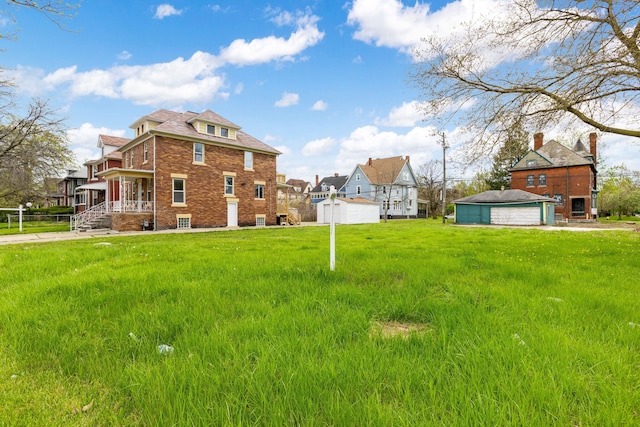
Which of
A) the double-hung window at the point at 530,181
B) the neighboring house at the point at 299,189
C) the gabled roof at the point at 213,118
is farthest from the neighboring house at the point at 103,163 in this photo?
the double-hung window at the point at 530,181

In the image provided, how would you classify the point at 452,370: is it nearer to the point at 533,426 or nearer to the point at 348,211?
the point at 533,426

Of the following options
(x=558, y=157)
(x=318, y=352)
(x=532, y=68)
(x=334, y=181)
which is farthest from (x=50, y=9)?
(x=334, y=181)

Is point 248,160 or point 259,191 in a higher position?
point 248,160

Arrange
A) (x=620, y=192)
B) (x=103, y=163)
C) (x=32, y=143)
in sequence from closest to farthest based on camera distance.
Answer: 1. (x=32, y=143)
2. (x=103, y=163)
3. (x=620, y=192)

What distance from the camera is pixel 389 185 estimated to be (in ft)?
160

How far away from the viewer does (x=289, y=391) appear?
1.73 m

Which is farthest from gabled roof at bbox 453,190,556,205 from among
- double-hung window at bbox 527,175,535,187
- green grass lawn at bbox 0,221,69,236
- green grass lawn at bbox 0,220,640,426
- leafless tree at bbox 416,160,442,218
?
green grass lawn at bbox 0,221,69,236

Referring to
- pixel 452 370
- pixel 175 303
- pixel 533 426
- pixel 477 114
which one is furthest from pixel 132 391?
pixel 477 114

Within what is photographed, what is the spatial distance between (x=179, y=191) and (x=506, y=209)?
30.9 metres

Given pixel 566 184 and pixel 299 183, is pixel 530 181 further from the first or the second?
pixel 299 183

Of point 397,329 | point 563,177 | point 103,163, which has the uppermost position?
point 103,163

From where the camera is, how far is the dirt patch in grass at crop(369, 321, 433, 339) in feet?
8.41

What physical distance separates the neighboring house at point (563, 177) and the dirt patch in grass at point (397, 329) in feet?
141

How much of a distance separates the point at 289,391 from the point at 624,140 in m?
12.1
